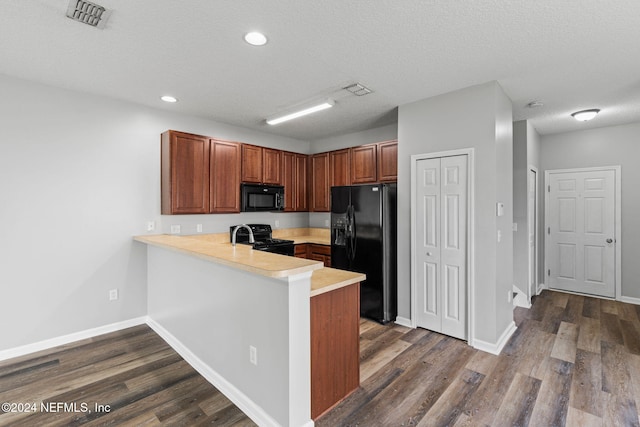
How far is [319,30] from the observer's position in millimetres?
2115

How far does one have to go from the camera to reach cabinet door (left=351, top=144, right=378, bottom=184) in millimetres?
4488

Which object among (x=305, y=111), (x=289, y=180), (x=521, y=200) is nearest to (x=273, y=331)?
(x=305, y=111)

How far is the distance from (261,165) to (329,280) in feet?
9.66

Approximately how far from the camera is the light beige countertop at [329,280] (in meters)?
1.99

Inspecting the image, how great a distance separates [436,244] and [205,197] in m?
2.93

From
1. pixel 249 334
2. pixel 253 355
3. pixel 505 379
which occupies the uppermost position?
pixel 249 334

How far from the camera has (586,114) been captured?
3.85 m

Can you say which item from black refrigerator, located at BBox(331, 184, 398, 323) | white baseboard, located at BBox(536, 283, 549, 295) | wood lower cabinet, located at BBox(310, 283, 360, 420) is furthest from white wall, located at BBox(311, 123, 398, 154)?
white baseboard, located at BBox(536, 283, 549, 295)

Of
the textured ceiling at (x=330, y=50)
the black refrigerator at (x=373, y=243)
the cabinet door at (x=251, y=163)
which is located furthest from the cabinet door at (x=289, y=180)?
the textured ceiling at (x=330, y=50)

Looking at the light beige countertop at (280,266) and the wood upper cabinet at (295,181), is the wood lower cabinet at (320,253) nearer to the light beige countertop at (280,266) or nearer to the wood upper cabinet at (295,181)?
the wood upper cabinet at (295,181)

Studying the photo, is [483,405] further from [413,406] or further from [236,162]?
[236,162]

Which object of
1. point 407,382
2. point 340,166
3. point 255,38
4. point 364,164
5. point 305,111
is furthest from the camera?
point 340,166

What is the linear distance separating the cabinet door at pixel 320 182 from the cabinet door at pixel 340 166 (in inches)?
5.1

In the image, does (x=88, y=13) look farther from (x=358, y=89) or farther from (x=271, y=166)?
(x=271, y=166)
